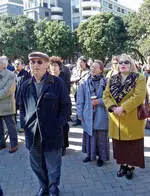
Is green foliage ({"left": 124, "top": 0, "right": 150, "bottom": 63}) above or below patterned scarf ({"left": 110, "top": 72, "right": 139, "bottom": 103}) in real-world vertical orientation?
above

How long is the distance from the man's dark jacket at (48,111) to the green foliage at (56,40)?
4684 cm

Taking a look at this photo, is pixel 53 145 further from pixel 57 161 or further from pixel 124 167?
pixel 124 167

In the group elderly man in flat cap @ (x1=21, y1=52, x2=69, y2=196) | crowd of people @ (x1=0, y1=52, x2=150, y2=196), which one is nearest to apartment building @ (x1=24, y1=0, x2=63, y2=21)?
crowd of people @ (x1=0, y1=52, x2=150, y2=196)

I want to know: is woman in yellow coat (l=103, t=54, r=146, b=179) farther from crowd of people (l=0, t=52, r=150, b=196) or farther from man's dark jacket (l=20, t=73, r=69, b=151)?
man's dark jacket (l=20, t=73, r=69, b=151)

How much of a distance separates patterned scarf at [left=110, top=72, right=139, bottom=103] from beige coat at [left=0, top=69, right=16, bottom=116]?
239 cm

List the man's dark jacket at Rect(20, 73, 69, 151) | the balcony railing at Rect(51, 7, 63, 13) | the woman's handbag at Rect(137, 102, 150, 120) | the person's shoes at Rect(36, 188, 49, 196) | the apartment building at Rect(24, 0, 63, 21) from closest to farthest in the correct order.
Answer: the man's dark jacket at Rect(20, 73, 69, 151), the person's shoes at Rect(36, 188, 49, 196), the woman's handbag at Rect(137, 102, 150, 120), the apartment building at Rect(24, 0, 63, 21), the balcony railing at Rect(51, 7, 63, 13)

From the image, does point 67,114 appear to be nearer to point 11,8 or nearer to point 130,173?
point 130,173

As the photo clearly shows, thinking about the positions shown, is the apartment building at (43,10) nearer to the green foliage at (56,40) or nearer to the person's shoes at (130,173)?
the green foliage at (56,40)

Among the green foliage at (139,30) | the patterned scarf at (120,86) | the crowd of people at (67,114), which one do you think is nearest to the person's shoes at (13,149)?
the crowd of people at (67,114)

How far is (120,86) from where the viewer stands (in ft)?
15.2

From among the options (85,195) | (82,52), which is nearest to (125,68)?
(85,195)

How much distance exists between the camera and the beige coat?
6203 mm

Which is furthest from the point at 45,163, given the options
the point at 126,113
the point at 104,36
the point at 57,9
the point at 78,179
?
the point at 57,9

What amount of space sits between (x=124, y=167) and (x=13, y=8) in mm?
102543
